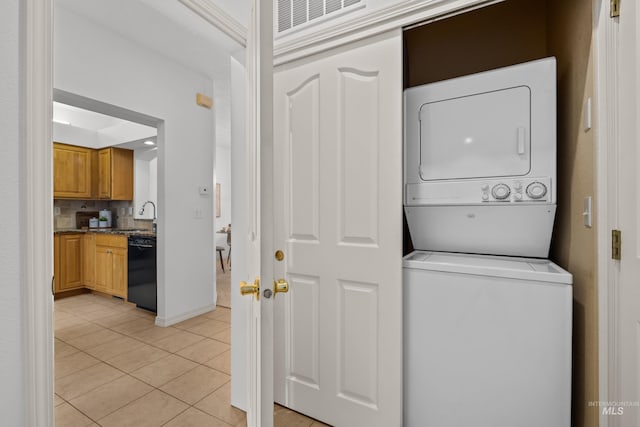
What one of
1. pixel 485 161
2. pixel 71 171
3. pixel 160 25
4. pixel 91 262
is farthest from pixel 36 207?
pixel 71 171

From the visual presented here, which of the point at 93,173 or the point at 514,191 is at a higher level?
the point at 93,173

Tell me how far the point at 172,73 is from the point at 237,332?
9.26ft

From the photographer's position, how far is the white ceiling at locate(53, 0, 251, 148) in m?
1.73

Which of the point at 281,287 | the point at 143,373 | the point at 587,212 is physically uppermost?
the point at 587,212

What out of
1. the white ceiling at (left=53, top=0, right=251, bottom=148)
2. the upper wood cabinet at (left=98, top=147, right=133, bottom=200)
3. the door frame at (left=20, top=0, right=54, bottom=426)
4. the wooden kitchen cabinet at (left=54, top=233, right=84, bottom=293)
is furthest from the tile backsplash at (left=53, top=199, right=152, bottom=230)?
the door frame at (left=20, top=0, right=54, bottom=426)

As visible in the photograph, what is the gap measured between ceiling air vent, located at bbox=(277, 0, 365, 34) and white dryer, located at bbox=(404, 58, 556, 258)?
565 millimetres

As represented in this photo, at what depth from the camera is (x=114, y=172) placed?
14.8 feet

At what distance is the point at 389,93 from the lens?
141cm

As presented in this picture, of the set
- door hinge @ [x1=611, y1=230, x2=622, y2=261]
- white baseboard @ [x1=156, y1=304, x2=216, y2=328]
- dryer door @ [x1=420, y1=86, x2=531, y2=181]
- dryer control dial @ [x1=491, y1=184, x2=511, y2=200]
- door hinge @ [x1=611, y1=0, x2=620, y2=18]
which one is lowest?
white baseboard @ [x1=156, y1=304, x2=216, y2=328]

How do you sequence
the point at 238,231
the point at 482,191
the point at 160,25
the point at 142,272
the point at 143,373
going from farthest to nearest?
the point at 142,272
the point at 160,25
the point at 143,373
the point at 238,231
the point at 482,191

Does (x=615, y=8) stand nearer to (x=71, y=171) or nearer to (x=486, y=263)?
(x=486, y=263)

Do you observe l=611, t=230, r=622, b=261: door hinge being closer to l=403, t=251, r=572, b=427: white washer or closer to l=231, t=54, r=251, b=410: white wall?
l=403, t=251, r=572, b=427: white washer

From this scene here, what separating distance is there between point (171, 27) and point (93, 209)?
12.4ft

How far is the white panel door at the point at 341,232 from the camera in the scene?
55.8 inches
